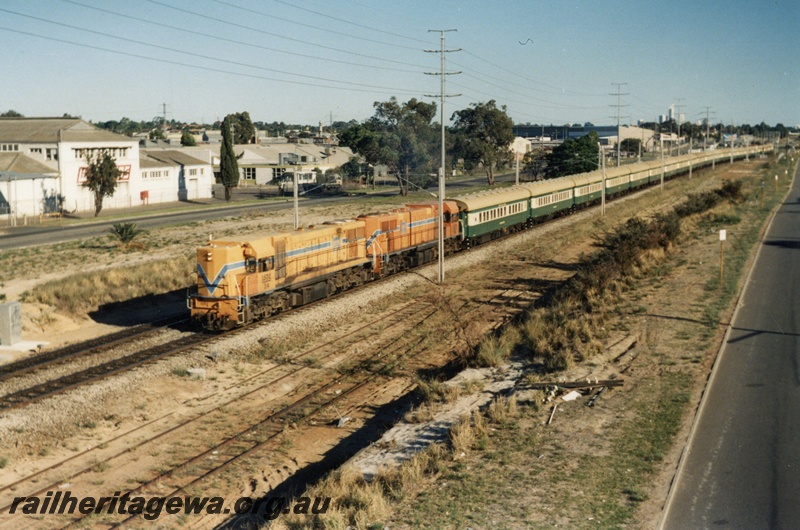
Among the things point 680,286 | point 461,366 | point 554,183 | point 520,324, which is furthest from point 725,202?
point 461,366

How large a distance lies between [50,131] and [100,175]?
9.35 m

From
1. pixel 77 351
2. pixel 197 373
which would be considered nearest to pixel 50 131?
pixel 77 351

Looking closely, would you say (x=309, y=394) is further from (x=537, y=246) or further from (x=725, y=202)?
(x=725, y=202)

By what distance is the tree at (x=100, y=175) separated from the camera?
69312 mm

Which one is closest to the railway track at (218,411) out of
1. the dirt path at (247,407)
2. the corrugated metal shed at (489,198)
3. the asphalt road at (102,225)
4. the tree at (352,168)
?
the dirt path at (247,407)

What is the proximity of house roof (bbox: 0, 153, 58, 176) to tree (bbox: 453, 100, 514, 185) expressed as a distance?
6182 centimetres

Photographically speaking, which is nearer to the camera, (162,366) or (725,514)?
(725,514)

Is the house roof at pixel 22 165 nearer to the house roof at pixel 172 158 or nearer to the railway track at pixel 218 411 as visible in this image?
the house roof at pixel 172 158

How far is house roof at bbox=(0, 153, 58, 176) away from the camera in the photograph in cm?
6512

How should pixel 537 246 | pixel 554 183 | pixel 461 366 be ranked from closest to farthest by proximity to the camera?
pixel 461 366 < pixel 537 246 < pixel 554 183

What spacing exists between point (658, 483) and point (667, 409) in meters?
4.64

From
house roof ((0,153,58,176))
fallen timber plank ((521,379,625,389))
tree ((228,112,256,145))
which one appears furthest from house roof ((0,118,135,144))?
tree ((228,112,256,145))

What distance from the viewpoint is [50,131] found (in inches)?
2908

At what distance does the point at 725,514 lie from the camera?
43.3 feet
